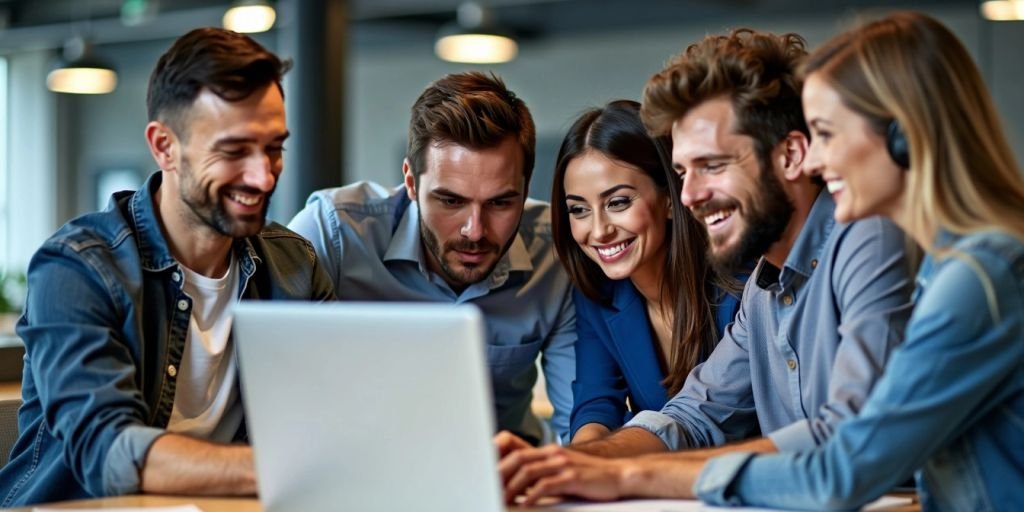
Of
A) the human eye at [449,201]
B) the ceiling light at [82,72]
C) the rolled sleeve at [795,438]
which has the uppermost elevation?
the ceiling light at [82,72]

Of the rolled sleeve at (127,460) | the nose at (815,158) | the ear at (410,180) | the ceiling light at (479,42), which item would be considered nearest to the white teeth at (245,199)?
the rolled sleeve at (127,460)

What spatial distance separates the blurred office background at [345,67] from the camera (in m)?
8.19

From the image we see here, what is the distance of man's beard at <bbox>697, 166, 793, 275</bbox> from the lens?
2.34 m

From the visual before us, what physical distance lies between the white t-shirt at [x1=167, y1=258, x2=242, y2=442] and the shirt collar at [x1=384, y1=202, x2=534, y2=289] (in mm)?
695

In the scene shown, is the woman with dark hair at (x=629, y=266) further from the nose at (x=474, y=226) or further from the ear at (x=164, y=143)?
the ear at (x=164, y=143)

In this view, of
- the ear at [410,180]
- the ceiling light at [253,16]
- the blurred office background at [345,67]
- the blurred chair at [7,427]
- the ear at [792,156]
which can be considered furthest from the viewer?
the blurred office background at [345,67]

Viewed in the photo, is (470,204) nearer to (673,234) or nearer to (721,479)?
(673,234)

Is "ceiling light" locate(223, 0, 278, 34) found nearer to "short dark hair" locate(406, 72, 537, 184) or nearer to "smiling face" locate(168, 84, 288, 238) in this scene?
"short dark hair" locate(406, 72, 537, 184)

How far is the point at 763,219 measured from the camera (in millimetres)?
2344

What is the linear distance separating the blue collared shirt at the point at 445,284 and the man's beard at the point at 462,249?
6cm

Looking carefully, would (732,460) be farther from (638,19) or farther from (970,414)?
(638,19)

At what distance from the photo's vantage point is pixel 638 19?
1129 centimetres

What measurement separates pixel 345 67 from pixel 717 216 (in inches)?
245

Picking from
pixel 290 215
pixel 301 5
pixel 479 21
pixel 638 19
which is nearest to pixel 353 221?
pixel 479 21
